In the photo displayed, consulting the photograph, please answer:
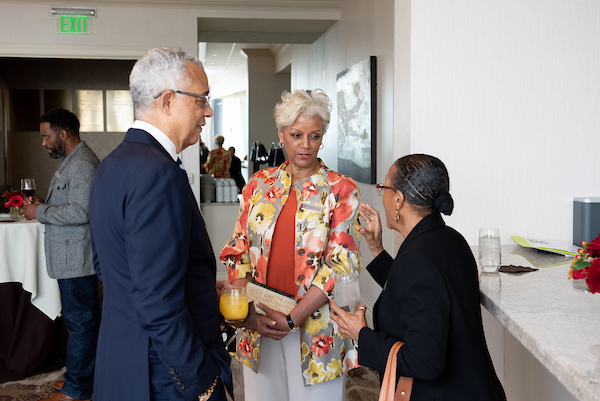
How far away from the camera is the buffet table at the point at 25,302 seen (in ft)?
12.5

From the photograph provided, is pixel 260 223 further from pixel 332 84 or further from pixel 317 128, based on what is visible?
pixel 332 84

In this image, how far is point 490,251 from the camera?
178cm

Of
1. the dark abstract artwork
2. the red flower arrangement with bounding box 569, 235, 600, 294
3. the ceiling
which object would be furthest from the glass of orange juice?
the ceiling

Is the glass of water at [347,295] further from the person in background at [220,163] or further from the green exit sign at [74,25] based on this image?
the person in background at [220,163]

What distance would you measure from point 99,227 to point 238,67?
13.3 meters

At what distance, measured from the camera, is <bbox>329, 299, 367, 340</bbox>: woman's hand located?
1.56m

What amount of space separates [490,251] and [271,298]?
78 centimetres

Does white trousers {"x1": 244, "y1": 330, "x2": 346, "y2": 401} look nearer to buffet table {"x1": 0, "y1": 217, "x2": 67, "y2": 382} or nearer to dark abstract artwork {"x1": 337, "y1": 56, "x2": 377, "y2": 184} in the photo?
buffet table {"x1": 0, "y1": 217, "x2": 67, "y2": 382}

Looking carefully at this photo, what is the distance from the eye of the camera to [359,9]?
5047 millimetres

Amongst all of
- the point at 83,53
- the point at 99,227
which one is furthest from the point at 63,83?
the point at 99,227

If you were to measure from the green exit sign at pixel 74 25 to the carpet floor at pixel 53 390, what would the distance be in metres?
3.36

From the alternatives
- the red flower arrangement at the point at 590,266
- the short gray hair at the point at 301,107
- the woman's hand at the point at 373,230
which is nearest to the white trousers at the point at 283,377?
the woman's hand at the point at 373,230

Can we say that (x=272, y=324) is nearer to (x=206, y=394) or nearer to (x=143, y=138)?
(x=206, y=394)

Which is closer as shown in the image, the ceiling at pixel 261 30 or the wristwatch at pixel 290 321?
the wristwatch at pixel 290 321
